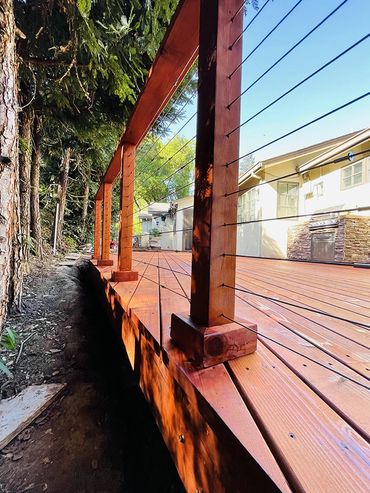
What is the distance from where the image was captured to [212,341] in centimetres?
77

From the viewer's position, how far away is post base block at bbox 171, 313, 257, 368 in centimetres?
77

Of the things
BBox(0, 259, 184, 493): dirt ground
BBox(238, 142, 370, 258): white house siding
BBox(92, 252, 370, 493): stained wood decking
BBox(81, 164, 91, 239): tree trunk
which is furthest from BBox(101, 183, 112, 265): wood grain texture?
BBox(238, 142, 370, 258): white house siding

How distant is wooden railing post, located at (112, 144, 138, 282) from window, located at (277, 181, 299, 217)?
813cm

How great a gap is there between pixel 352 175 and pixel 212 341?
851cm

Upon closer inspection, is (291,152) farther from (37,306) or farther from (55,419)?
(55,419)

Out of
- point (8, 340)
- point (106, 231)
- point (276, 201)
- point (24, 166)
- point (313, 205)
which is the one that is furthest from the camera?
point (276, 201)

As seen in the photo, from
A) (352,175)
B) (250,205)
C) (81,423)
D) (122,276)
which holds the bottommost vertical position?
(81,423)

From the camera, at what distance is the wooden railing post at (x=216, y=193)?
2.55ft

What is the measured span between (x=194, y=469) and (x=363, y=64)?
4.39 feet

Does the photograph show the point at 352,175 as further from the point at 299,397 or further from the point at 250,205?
the point at 299,397

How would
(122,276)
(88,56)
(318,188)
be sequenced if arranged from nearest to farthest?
(122,276) < (88,56) < (318,188)

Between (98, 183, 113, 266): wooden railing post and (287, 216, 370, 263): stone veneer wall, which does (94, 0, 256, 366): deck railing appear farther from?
(287, 216, 370, 263): stone veneer wall

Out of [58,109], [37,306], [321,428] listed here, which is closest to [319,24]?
[321,428]

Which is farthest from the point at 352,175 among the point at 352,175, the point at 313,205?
the point at 313,205
